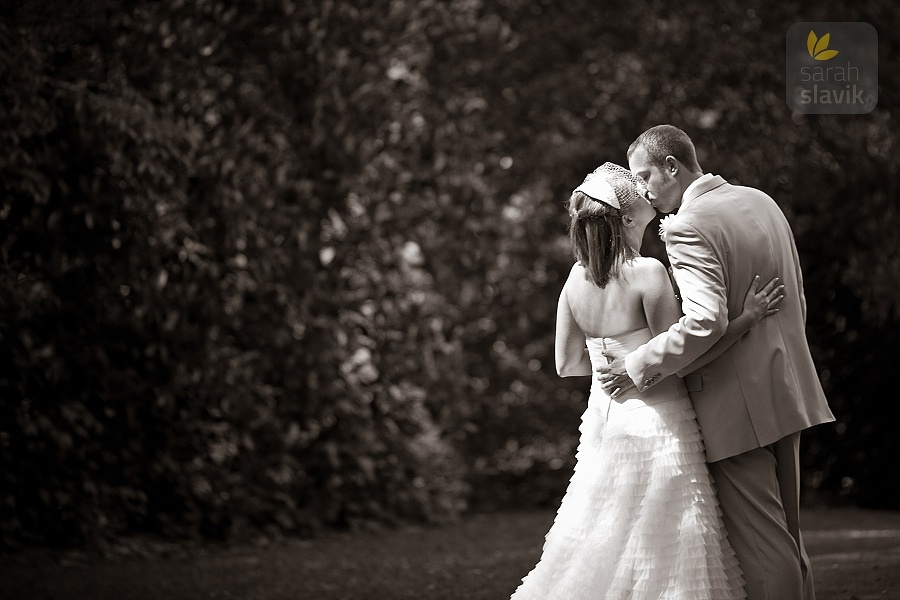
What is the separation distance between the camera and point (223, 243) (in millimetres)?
7234

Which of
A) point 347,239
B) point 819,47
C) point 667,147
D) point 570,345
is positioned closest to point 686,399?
point 570,345

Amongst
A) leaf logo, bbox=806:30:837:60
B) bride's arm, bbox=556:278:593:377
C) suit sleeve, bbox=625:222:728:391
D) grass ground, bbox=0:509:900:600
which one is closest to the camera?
suit sleeve, bbox=625:222:728:391

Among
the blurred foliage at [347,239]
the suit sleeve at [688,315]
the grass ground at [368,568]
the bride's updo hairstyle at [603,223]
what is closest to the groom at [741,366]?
the suit sleeve at [688,315]

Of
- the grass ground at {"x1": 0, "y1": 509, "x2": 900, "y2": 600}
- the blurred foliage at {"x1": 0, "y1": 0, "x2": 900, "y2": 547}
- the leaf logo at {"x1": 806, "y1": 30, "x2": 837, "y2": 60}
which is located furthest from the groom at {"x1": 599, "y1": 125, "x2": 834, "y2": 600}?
the leaf logo at {"x1": 806, "y1": 30, "x2": 837, "y2": 60}

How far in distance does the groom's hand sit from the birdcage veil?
58cm

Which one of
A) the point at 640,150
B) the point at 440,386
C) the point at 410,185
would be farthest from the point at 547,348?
the point at 640,150

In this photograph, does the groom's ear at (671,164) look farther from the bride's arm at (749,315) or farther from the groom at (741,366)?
the bride's arm at (749,315)

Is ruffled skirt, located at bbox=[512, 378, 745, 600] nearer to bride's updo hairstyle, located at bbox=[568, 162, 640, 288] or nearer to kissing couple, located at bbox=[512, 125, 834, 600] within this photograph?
kissing couple, located at bbox=[512, 125, 834, 600]

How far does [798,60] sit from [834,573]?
3.89 metres

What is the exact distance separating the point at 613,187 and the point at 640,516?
47.5 inches

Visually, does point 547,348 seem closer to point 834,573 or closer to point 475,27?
point 475,27

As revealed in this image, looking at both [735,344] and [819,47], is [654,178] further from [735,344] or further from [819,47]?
[819,47]

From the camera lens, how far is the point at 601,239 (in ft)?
13.0

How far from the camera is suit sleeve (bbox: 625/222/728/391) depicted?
3.71m
